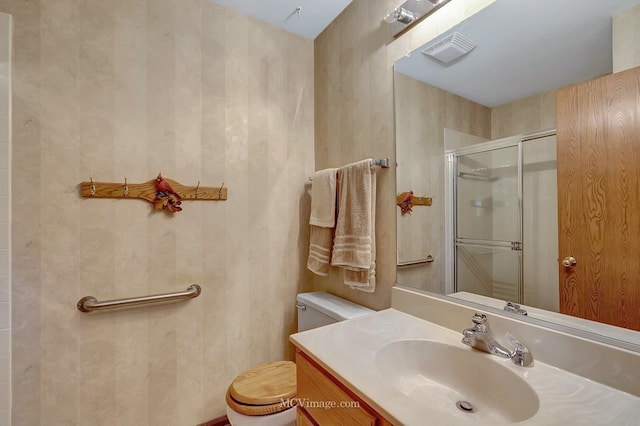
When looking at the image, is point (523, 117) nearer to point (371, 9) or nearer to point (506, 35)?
point (506, 35)

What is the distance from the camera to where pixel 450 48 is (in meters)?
1.12

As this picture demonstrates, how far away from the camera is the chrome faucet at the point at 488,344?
2.66 feet

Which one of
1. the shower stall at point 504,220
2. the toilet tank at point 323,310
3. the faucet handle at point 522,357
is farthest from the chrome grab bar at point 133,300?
the faucet handle at point 522,357

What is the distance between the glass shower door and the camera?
0.93 metres

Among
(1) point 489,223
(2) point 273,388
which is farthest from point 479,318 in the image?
(2) point 273,388

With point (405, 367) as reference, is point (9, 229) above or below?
above

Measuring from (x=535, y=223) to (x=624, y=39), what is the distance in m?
0.52

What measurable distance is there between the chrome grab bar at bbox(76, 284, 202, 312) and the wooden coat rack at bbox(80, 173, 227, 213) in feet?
1.37

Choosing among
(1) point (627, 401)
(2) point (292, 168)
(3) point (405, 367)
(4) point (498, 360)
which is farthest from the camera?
(2) point (292, 168)

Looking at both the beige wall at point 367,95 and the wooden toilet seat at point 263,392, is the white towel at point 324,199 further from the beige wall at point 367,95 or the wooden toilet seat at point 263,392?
the wooden toilet seat at point 263,392

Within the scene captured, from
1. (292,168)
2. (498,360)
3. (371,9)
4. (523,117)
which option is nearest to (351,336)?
(498,360)

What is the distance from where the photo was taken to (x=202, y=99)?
1.52 meters

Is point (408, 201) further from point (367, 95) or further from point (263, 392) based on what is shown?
point (263, 392)

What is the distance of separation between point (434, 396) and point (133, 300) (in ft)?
4.32
